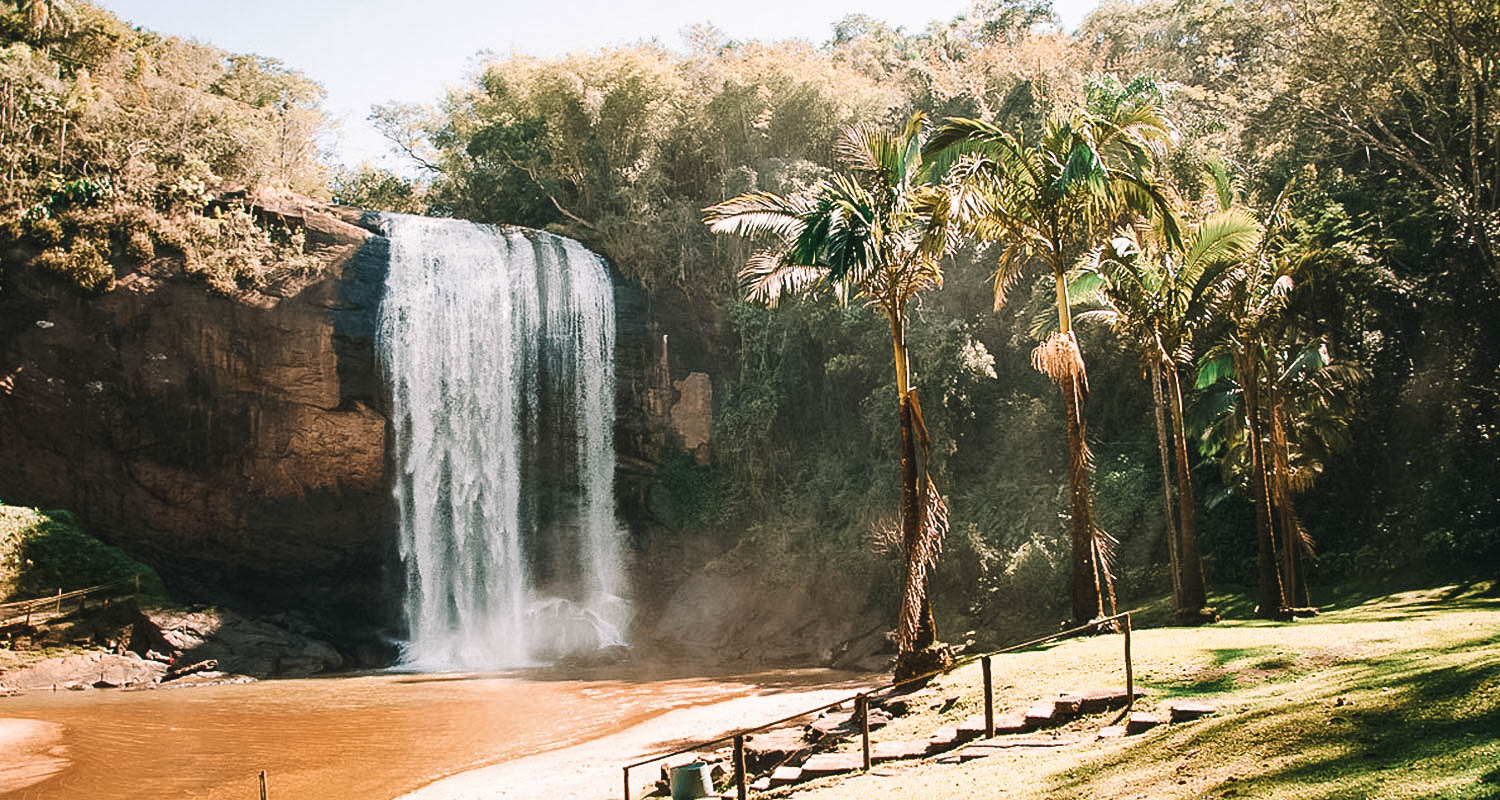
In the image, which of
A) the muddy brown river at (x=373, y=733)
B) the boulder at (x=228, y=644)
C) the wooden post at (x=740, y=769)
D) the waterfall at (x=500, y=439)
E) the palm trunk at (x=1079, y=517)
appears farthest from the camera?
the waterfall at (x=500, y=439)

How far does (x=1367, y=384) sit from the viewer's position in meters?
23.9

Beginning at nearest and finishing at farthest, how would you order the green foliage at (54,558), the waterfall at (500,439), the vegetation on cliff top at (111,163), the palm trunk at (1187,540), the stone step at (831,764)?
1. the stone step at (831,764)
2. the palm trunk at (1187,540)
3. the green foliage at (54,558)
4. the vegetation on cliff top at (111,163)
5. the waterfall at (500,439)

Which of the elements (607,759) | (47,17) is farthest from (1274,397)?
(47,17)

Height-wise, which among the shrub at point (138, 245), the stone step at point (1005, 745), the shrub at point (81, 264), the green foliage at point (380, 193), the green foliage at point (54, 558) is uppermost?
the green foliage at point (380, 193)

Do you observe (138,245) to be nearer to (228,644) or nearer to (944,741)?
(228,644)

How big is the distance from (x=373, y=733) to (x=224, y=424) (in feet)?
47.9

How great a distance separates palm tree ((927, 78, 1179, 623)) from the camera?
1557cm

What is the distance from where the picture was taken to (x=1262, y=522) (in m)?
17.4

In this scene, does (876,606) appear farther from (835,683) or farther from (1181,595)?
(1181,595)

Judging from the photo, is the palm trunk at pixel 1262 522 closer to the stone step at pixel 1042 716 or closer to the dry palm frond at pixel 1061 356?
the dry palm frond at pixel 1061 356

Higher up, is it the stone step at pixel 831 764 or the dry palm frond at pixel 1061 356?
the dry palm frond at pixel 1061 356

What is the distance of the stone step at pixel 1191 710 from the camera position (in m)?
9.20

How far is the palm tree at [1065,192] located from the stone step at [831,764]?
249 inches

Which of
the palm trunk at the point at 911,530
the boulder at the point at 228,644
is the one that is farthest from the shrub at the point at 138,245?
the palm trunk at the point at 911,530
